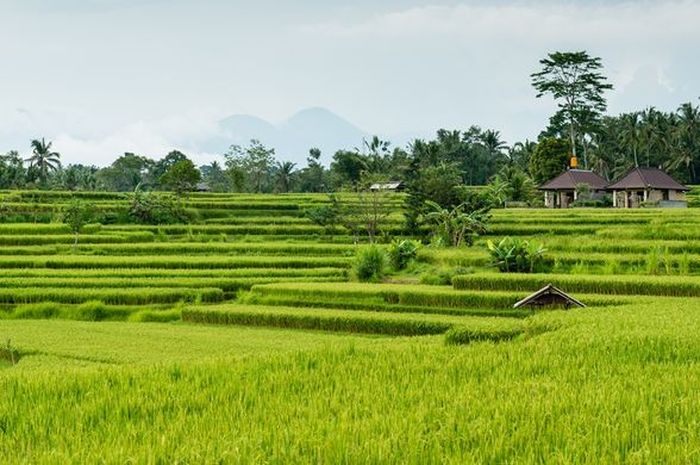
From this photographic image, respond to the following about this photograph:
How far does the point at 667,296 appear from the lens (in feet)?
53.2

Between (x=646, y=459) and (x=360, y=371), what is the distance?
3232 millimetres

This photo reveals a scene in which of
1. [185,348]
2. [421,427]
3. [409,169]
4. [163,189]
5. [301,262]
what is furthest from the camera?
[163,189]

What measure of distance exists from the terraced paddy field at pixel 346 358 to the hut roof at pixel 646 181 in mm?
15445

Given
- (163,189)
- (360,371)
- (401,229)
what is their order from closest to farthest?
(360,371), (401,229), (163,189)

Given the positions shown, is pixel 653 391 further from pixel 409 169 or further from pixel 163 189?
pixel 163 189

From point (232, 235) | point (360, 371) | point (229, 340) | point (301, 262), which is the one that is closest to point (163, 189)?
point (232, 235)

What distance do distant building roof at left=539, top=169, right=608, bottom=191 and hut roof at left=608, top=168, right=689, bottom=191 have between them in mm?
1913

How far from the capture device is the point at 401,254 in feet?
75.5

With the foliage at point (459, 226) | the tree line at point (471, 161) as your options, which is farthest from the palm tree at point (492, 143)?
the foliage at point (459, 226)

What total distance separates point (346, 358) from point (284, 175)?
5646 cm

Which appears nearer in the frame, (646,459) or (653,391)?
(646,459)

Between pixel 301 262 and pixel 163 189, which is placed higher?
pixel 163 189

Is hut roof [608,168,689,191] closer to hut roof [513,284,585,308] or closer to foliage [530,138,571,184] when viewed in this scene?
foliage [530,138,571,184]

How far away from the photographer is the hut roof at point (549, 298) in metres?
14.1
